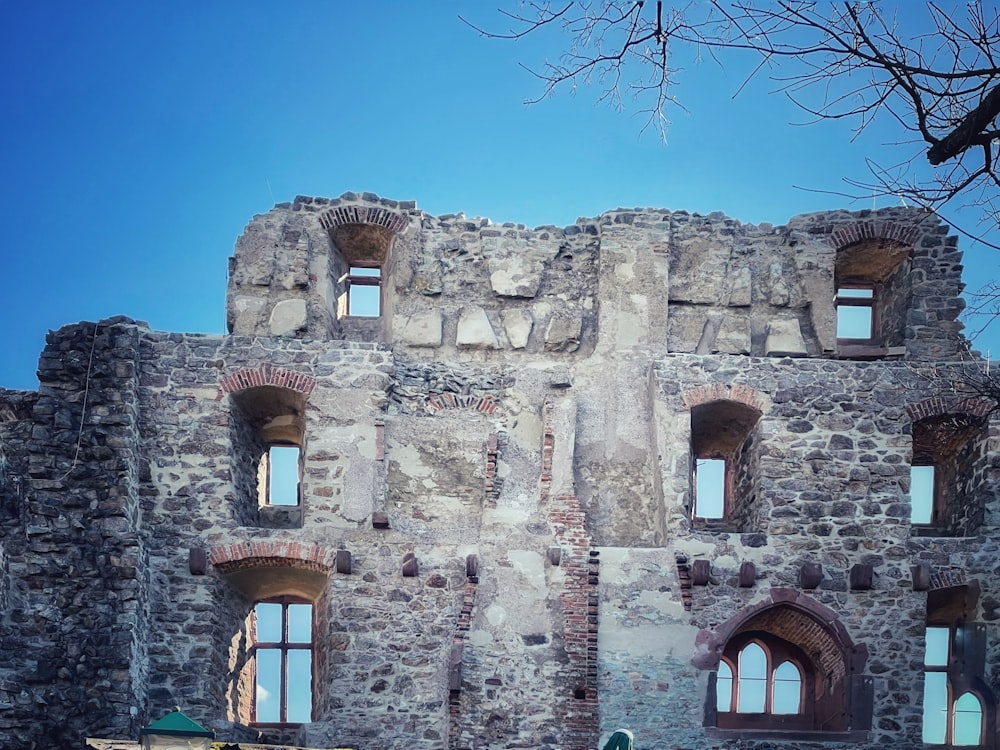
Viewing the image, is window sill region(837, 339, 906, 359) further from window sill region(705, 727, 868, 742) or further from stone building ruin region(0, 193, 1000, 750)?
window sill region(705, 727, 868, 742)

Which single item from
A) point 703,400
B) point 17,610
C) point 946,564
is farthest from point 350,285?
point 946,564

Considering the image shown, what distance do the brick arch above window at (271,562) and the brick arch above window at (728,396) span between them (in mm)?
4814

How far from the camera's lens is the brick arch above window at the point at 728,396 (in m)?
18.2

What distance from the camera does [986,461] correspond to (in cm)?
1800

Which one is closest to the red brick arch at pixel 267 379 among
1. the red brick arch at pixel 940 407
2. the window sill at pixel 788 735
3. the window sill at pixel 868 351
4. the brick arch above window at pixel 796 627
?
the brick arch above window at pixel 796 627

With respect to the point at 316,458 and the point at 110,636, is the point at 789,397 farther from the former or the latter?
the point at 110,636

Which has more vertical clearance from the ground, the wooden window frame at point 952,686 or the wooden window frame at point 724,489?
the wooden window frame at point 724,489

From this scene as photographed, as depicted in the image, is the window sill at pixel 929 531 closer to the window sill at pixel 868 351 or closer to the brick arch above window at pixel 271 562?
the window sill at pixel 868 351

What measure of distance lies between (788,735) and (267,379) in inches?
293

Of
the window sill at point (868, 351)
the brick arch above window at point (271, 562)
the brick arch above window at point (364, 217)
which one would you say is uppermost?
the brick arch above window at point (364, 217)

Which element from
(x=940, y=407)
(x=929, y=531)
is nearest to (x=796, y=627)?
(x=929, y=531)

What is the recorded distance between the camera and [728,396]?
59.8 feet

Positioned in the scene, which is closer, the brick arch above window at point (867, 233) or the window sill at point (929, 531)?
the window sill at point (929, 531)

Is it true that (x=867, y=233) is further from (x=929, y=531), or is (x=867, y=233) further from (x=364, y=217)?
(x=364, y=217)
